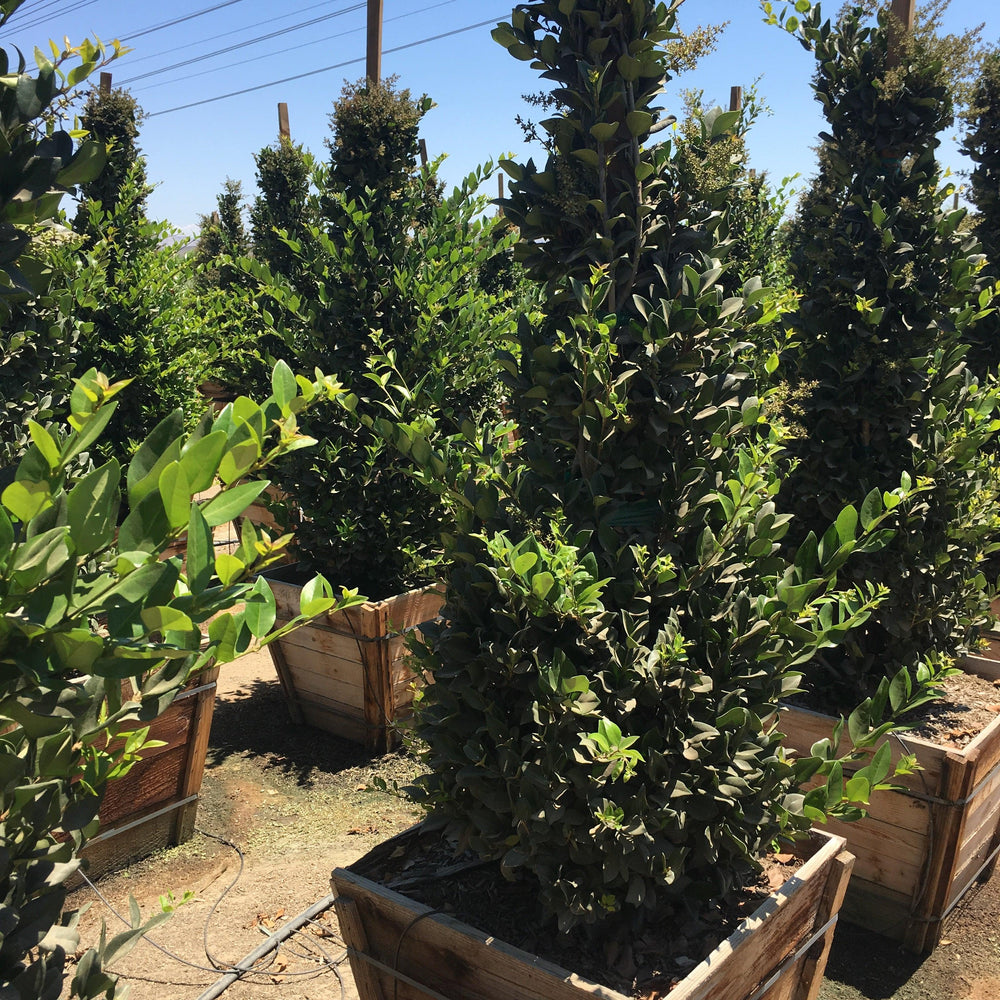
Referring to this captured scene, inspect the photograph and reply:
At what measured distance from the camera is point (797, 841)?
8.77 feet

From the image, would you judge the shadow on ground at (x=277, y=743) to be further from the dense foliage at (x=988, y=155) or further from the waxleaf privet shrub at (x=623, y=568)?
the dense foliage at (x=988, y=155)

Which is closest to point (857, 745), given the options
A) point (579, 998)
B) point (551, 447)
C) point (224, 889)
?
point (579, 998)

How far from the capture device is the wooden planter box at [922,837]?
3.25 meters

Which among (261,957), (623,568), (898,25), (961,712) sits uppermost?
(898,25)

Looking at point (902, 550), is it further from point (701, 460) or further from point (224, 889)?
point (224, 889)

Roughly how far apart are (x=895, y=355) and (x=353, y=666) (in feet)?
9.90

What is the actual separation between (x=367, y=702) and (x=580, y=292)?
10.0 ft

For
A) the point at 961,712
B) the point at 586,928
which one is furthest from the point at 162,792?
the point at 961,712

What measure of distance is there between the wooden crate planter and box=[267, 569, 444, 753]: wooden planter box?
879mm

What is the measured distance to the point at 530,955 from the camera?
2.16m

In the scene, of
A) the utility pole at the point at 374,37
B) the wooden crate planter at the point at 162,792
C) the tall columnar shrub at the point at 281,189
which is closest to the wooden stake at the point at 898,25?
the utility pole at the point at 374,37

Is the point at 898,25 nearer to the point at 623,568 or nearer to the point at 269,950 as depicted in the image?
the point at 623,568

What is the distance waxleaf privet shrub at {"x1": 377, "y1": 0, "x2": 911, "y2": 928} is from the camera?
2.18m

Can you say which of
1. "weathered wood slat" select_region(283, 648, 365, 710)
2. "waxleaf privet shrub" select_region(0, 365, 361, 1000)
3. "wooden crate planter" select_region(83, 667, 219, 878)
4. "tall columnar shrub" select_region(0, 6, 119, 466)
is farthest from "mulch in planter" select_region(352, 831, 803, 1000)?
"weathered wood slat" select_region(283, 648, 365, 710)
